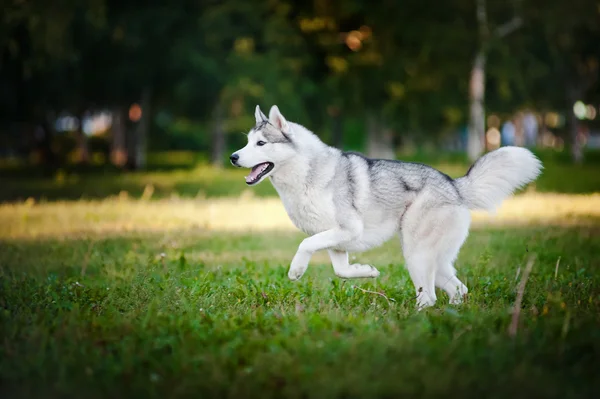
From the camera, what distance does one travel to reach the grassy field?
14.4 feet

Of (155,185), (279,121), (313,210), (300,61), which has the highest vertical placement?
(300,61)

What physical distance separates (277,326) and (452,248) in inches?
73.8

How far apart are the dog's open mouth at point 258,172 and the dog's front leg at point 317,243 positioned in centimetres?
69

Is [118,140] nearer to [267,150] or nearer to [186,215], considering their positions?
[186,215]

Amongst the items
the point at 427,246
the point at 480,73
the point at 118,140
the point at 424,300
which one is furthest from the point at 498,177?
the point at 118,140

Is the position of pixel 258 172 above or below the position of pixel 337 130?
below

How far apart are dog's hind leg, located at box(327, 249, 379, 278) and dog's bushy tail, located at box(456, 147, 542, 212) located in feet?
3.32

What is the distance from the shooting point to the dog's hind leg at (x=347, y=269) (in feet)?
22.5

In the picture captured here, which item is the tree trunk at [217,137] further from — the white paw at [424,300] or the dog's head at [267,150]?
the white paw at [424,300]

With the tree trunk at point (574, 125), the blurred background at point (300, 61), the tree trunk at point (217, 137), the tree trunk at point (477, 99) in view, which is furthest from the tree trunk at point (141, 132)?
the tree trunk at point (574, 125)

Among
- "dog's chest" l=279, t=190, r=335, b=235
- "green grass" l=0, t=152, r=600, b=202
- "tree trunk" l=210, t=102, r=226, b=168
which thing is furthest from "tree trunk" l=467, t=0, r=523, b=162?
"dog's chest" l=279, t=190, r=335, b=235

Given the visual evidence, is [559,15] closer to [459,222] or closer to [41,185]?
[41,185]

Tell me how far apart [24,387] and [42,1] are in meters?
14.1

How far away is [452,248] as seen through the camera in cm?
672
